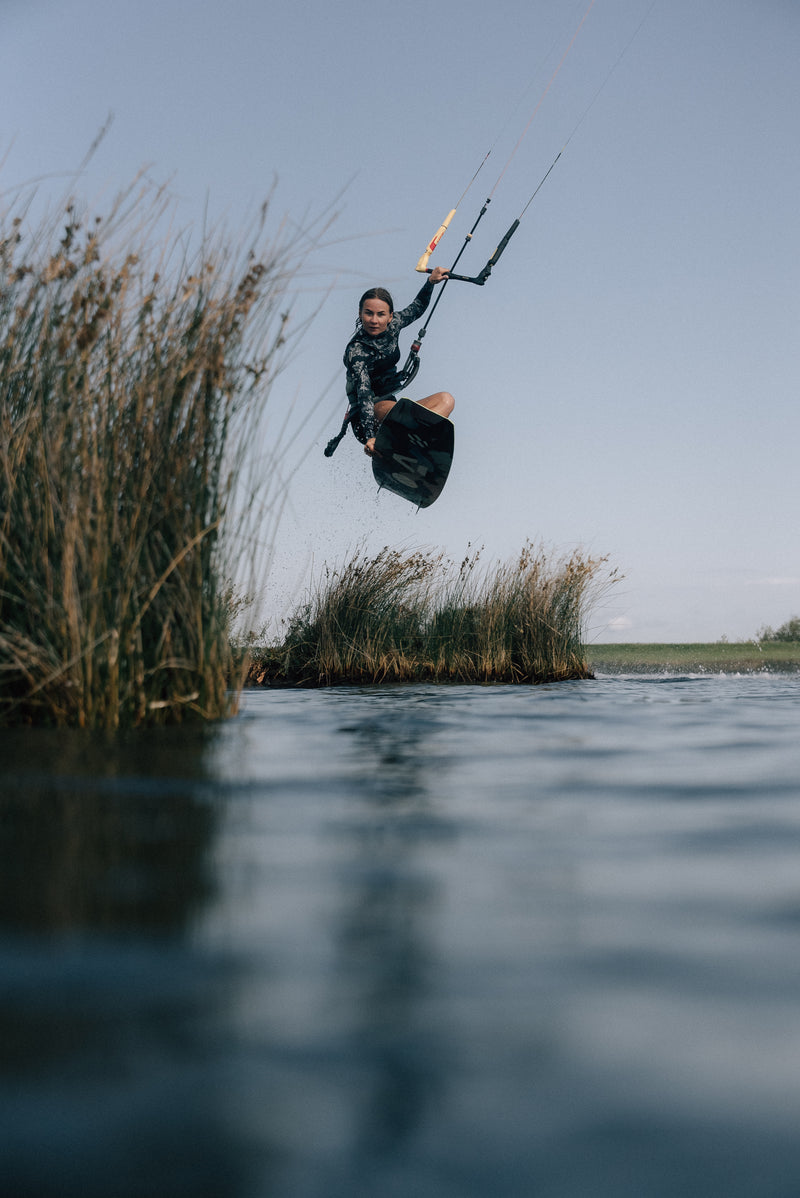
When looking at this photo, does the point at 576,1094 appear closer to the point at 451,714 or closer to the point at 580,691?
the point at 451,714

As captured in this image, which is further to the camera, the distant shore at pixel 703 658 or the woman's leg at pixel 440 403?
the distant shore at pixel 703 658

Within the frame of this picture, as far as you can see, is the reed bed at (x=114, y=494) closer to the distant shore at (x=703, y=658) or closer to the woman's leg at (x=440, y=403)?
the woman's leg at (x=440, y=403)

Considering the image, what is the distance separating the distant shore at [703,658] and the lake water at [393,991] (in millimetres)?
9975

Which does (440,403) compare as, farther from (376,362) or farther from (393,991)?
(393,991)

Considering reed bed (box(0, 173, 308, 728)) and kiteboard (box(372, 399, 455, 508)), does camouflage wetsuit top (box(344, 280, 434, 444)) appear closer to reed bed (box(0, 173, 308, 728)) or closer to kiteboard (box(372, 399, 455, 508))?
kiteboard (box(372, 399, 455, 508))

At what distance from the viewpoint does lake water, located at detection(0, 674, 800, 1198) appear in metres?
0.86

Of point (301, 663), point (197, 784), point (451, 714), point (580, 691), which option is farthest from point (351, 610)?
point (197, 784)

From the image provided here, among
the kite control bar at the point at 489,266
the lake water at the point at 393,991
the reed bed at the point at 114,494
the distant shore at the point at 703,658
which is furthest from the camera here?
the distant shore at the point at 703,658

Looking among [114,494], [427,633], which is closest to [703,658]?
[427,633]

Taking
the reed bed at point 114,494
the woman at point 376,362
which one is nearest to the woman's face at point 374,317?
the woman at point 376,362

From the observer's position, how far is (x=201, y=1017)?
3.66 feet

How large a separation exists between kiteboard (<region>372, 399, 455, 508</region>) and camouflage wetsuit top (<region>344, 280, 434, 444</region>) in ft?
0.68

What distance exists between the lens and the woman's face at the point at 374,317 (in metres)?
8.02

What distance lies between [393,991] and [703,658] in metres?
16.8
